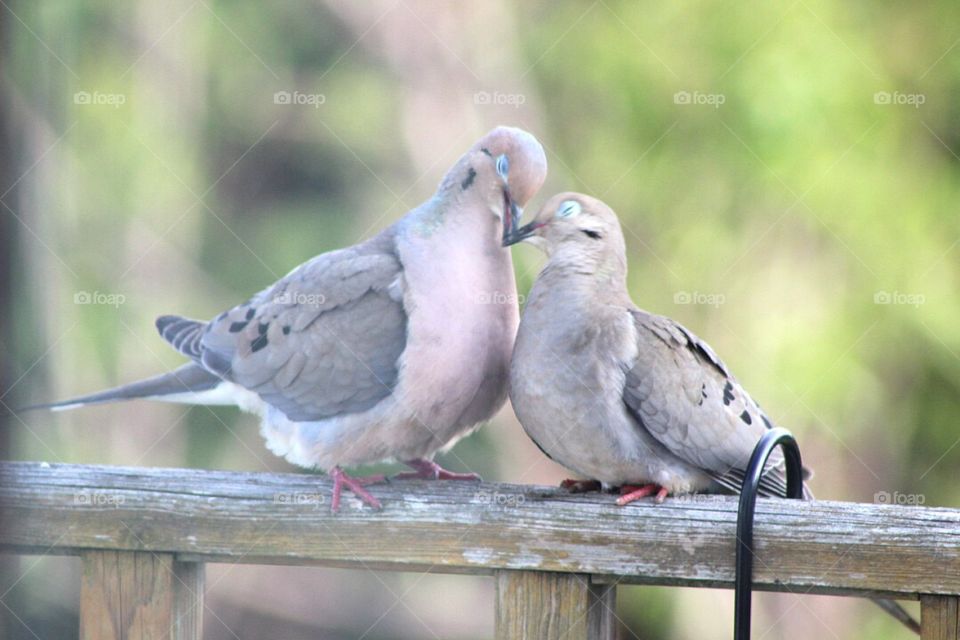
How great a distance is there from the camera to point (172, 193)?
542 cm

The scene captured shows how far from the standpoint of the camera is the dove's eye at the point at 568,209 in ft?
6.89

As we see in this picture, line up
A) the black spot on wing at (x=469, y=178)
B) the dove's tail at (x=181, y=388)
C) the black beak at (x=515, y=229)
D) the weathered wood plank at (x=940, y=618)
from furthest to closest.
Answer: the dove's tail at (x=181, y=388)
the black spot on wing at (x=469, y=178)
the black beak at (x=515, y=229)
the weathered wood plank at (x=940, y=618)

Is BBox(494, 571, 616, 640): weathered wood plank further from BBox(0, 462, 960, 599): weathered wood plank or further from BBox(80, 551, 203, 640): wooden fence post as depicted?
BBox(80, 551, 203, 640): wooden fence post

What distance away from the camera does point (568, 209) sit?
2102 millimetres

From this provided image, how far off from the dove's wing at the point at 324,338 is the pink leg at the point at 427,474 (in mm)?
172

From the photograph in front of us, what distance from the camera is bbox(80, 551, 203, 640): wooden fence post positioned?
69.9 inches

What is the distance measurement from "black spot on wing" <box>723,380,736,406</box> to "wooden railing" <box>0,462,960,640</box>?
0.29m

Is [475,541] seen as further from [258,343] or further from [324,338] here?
[258,343]

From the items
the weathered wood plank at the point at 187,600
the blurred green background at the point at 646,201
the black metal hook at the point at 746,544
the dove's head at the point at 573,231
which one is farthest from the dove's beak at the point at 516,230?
the blurred green background at the point at 646,201

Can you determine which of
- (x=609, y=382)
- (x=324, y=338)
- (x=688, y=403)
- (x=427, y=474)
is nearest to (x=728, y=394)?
(x=688, y=403)

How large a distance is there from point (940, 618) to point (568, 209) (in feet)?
3.11

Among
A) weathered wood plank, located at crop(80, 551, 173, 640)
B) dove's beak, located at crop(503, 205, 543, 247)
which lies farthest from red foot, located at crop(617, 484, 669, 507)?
weathered wood plank, located at crop(80, 551, 173, 640)

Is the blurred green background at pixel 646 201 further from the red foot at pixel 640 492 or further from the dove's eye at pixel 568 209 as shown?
the red foot at pixel 640 492

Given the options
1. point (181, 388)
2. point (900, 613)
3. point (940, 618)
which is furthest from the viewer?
point (181, 388)
